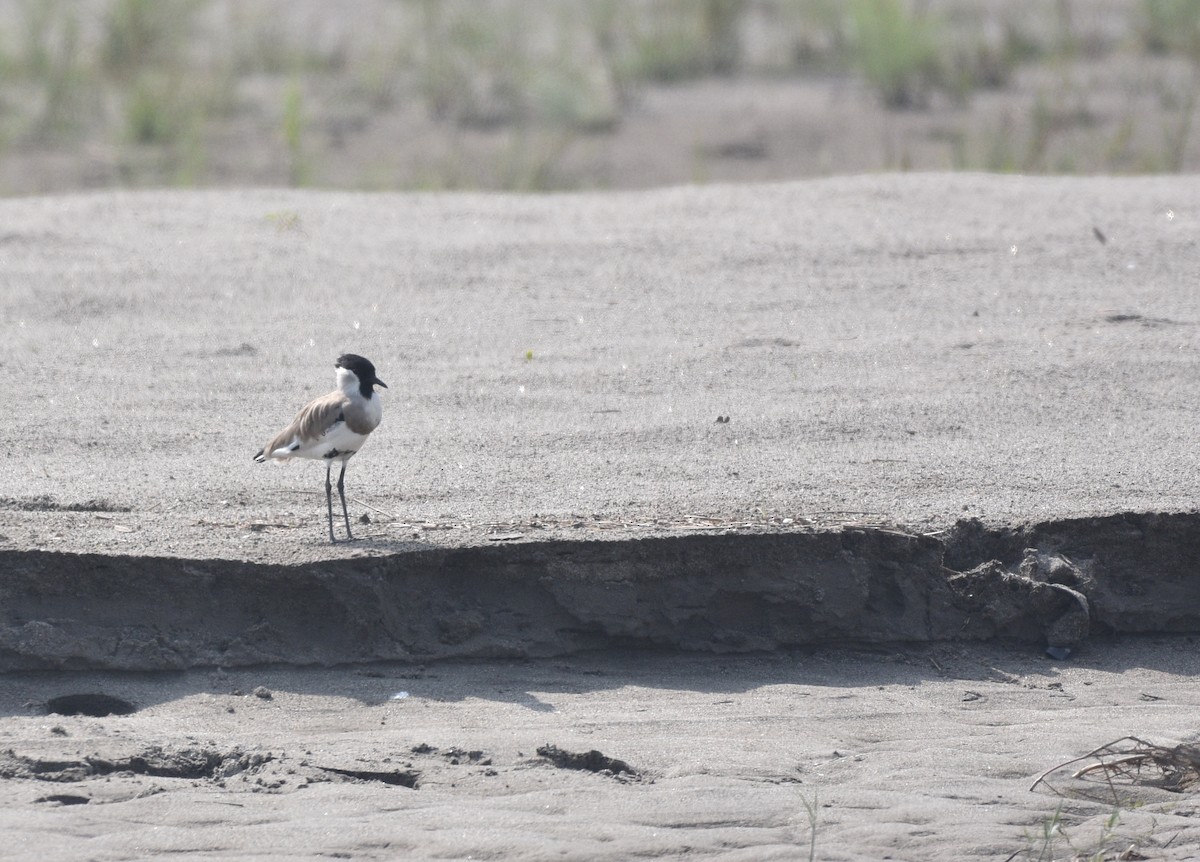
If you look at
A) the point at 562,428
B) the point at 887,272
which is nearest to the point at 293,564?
the point at 562,428

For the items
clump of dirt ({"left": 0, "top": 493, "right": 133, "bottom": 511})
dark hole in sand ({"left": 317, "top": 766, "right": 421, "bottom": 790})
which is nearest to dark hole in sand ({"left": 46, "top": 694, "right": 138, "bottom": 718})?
dark hole in sand ({"left": 317, "top": 766, "right": 421, "bottom": 790})

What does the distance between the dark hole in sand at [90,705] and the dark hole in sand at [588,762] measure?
3.92 ft

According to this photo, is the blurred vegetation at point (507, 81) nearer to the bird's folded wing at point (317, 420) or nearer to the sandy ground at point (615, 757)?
the bird's folded wing at point (317, 420)

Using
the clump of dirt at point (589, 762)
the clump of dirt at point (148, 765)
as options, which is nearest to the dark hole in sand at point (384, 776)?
the clump of dirt at point (148, 765)

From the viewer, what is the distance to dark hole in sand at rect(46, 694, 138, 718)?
4.08 m

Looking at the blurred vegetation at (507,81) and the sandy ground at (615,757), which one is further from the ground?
the blurred vegetation at (507,81)

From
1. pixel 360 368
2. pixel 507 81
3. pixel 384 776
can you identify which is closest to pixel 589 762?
pixel 384 776

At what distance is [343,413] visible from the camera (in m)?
4.68

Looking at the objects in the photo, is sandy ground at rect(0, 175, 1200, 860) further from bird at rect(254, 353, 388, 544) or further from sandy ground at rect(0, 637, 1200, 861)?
bird at rect(254, 353, 388, 544)

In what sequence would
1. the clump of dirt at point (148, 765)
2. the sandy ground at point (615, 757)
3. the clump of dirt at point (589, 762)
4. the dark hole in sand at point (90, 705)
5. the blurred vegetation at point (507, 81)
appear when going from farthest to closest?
the blurred vegetation at point (507, 81), the dark hole in sand at point (90, 705), the clump of dirt at point (589, 762), the clump of dirt at point (148, 765), the sandy ground at point (615, 757)

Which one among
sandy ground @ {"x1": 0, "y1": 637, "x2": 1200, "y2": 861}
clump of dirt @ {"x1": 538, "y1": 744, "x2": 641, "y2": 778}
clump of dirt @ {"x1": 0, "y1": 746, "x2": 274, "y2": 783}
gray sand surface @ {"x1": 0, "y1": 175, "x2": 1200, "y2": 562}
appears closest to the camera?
sandy ground @ {"x1": 0, "y1": 637, "x2": 1200, "y2": 861}

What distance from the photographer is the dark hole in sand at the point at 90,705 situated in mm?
4082

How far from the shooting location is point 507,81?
47.2 feet

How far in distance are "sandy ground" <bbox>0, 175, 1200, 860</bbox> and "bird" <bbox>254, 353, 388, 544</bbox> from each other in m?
0.25
